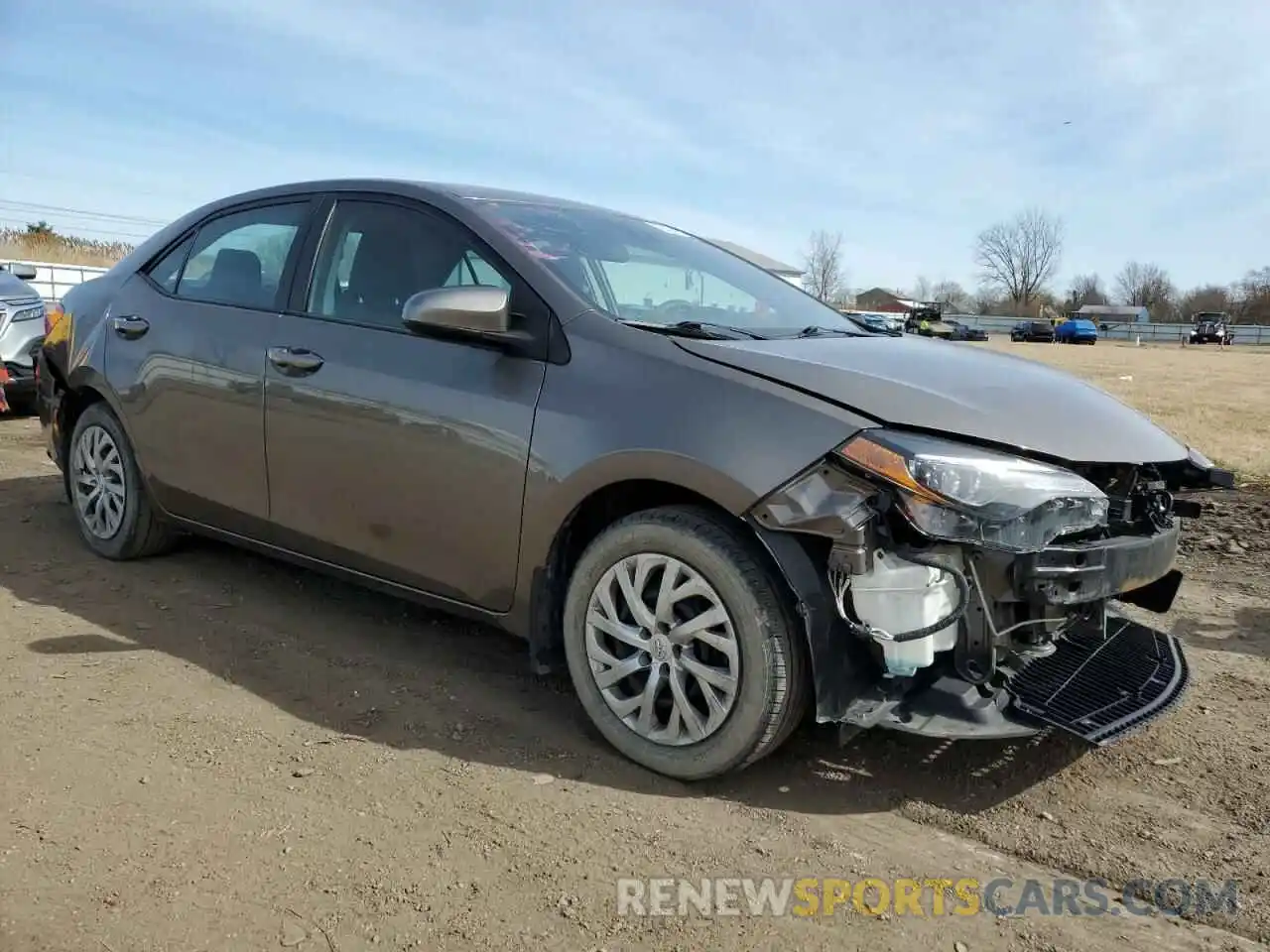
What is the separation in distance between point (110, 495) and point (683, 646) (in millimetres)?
3193

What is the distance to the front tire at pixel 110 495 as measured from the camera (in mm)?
4418

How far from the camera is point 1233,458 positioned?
25.1 ft

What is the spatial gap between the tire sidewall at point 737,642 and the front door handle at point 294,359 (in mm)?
1334

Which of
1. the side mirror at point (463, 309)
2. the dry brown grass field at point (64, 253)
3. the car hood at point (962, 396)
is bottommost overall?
the car hood at point (962, 396)

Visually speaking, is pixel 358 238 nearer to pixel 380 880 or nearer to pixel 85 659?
pixel 85 659

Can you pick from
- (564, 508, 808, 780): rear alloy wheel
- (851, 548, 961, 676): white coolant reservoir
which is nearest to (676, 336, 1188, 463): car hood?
(851, 548, 961, 676): white coolant reservoir

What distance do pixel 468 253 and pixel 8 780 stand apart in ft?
6.72

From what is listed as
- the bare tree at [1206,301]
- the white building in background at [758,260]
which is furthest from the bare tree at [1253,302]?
the white building in background at [758,260]

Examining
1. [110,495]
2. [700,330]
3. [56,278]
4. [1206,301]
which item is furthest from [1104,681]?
[1206,301]

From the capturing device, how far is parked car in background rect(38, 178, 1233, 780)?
2461 millimetres

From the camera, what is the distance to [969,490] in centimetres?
238

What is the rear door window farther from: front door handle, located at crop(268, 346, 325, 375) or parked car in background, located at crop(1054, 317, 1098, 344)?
parked car in background, located at crop(1054, 317, 1098, 344)

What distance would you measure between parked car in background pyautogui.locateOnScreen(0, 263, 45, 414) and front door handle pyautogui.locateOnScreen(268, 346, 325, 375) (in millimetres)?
6120

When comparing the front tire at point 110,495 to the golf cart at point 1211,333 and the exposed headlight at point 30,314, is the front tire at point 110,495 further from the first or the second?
the golf cart at point 1211,333
